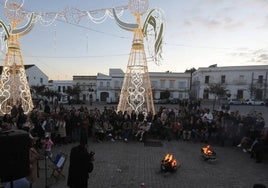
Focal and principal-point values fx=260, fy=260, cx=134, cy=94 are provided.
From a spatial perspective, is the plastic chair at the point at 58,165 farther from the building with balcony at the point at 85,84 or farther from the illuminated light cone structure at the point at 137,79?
the building with balcony at the point at 85,84

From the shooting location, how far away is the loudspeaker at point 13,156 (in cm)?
346

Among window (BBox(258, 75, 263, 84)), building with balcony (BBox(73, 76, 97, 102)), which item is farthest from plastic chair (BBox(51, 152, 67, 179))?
building with balcony (BBox(73, 76, 97, 102))

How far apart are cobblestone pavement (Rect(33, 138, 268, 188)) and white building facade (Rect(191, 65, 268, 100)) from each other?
42488 mm

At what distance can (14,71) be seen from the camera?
17.6 m

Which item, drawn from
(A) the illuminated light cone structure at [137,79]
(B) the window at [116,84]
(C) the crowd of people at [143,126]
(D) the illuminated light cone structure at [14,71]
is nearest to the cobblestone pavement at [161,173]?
(C) the crowd of people at [143,126]

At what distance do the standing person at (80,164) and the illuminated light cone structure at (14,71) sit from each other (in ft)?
45.0

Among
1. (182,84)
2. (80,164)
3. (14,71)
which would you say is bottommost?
(80,164)

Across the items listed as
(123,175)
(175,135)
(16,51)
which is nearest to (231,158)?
(175,135)

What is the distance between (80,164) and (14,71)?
48.2 ft

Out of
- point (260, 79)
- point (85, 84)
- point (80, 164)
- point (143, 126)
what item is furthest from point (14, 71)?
point (85, 84)

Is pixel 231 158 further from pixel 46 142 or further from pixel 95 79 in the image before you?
pixel 95 79

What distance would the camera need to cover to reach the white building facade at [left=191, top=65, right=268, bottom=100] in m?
50.8

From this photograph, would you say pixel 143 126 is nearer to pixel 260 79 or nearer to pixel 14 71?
pixel 14 71

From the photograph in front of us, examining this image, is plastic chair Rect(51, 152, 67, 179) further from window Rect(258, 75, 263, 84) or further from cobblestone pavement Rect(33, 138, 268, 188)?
window Rect(258, 75, 263, 84)
